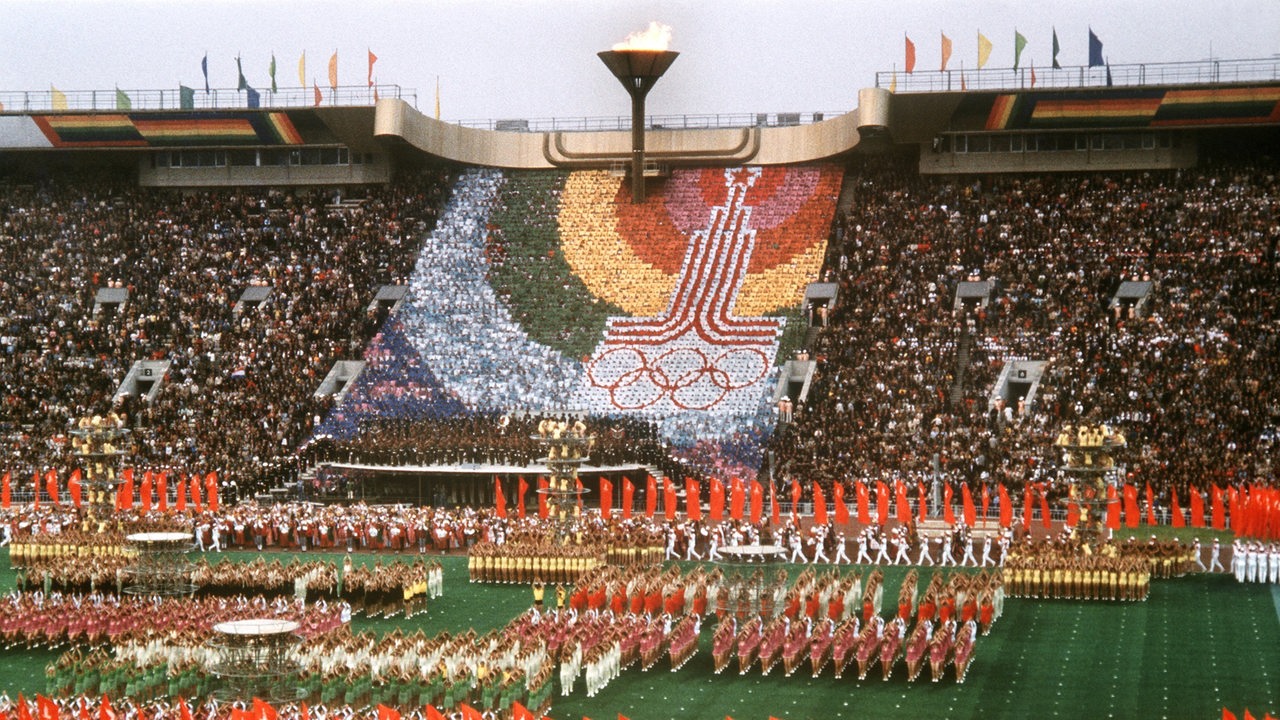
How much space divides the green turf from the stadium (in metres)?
0.15

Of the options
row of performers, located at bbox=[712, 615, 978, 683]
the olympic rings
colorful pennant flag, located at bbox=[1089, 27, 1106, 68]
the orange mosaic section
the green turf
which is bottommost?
the green turf

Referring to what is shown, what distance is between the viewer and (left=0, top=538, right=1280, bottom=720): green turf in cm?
2553

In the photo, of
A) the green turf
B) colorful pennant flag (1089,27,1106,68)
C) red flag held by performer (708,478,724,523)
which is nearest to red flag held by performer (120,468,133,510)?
the green turf

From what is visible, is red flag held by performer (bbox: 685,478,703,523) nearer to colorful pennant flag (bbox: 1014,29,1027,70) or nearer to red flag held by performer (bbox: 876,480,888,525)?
red flag held by performer (bbox: 876,480,888,525)

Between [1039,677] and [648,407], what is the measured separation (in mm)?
28400

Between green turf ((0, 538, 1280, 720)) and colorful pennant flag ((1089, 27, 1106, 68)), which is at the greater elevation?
colorful pennant flag ((1089, 27, 1106, 68))

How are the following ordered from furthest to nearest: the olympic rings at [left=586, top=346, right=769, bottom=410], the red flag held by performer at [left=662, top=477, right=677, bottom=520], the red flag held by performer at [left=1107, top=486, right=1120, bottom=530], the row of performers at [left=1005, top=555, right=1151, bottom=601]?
1. the olympic rings at [left=586, top=346, right=769, bottom=410]
2. the red flag held by performer at [left=662, top=477, right=677, bottom=520]
3. the red flag held by performer at [left=1107, top=486, right=1120, bottom=530]
4. the row of performers at [left=1005, top=555, right=1151, bottom=601]

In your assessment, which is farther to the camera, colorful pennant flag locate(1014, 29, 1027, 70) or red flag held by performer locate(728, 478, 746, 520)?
colorful pennant flag locate(1014, 29, 1027, 70)

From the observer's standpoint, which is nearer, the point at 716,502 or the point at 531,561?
the point at 531,561

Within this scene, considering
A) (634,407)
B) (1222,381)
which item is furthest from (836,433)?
(1222,381)

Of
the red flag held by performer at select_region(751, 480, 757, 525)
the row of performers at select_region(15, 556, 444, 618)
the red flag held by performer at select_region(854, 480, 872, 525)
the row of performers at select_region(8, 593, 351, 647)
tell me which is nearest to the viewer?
the row of performers at select_region(8, 593, 351, 647)

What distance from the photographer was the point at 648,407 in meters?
55.0

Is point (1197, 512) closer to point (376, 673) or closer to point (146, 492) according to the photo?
point (376, 673)

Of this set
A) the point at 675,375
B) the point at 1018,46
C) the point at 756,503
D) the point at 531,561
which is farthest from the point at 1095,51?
the point at 531,561
